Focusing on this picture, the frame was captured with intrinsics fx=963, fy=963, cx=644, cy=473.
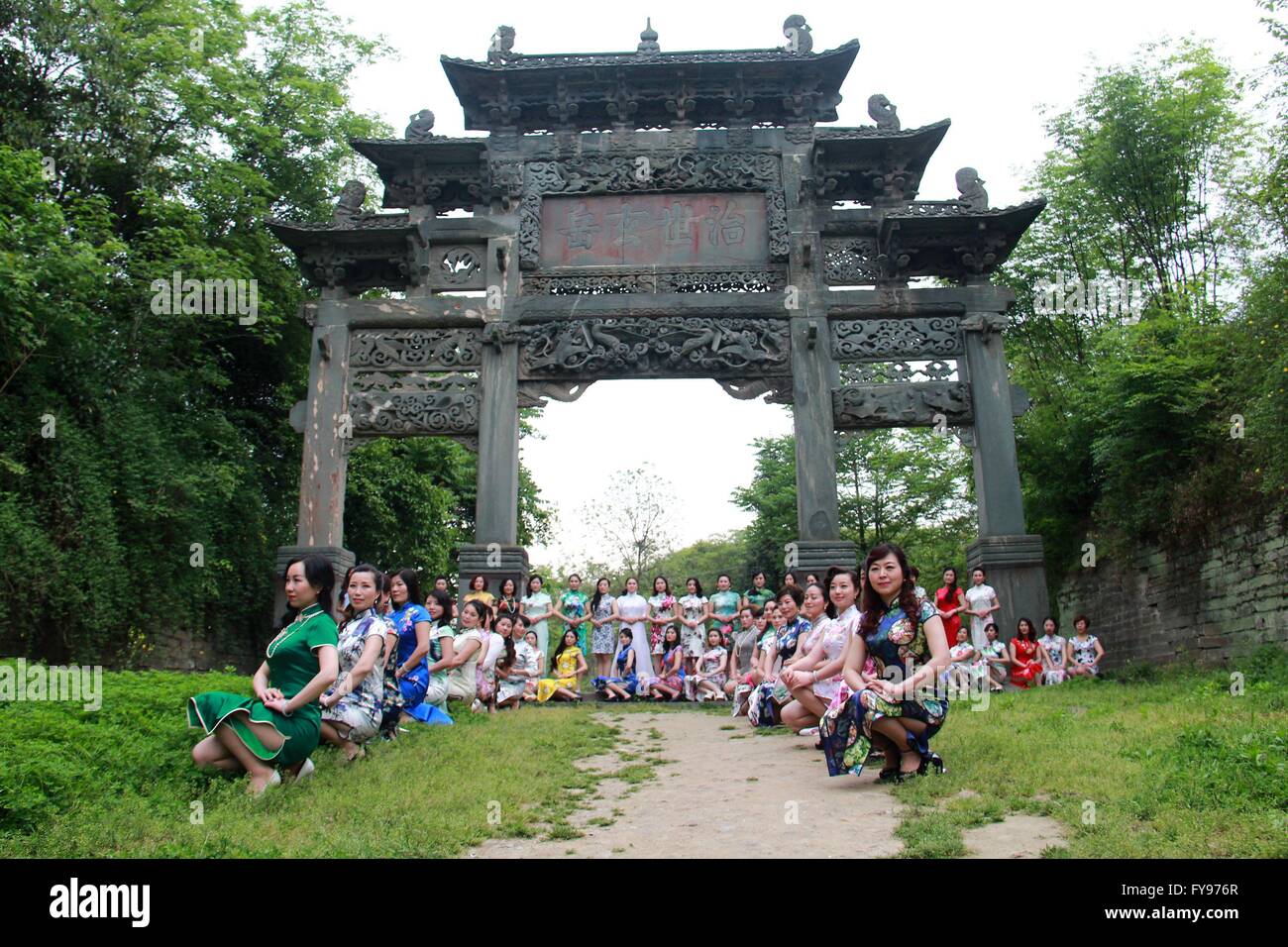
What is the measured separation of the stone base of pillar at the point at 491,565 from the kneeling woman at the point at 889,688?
7.05 meters

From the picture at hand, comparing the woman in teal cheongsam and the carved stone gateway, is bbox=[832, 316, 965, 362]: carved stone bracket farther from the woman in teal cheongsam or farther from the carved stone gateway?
the woman in teal cheongsam

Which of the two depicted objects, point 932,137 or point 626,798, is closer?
point 626,798

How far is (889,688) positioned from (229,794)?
11.5 feet

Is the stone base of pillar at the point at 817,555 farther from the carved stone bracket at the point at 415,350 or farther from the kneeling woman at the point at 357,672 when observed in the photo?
the kneeling woman at the point at 357,672

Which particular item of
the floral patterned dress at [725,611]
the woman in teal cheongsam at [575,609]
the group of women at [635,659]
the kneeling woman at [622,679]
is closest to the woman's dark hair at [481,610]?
the group of women at [635,659]

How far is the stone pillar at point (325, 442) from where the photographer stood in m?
12.5

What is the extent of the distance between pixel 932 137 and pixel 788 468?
16088mm

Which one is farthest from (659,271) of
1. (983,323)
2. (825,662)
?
(825,662)

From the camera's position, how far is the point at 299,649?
5309 millimetres

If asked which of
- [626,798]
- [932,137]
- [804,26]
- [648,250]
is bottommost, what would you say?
[626,798]
